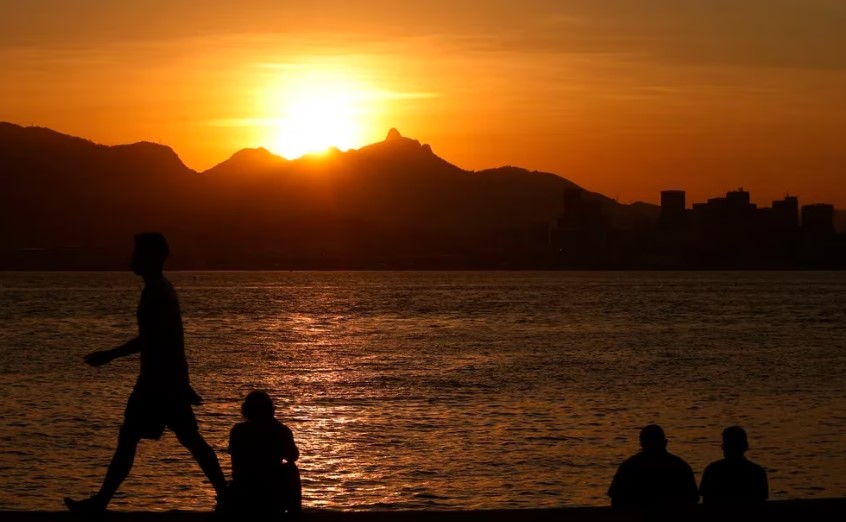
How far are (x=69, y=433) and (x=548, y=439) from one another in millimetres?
12130

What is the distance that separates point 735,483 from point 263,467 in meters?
3.92

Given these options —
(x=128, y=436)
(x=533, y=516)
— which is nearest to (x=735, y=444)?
(x=533, y=516)

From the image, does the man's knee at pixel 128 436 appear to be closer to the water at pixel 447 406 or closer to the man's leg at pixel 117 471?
the man's leg at pixel 117 471

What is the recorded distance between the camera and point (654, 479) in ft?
34.0

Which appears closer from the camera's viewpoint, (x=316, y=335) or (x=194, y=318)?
(x=316, y=335)

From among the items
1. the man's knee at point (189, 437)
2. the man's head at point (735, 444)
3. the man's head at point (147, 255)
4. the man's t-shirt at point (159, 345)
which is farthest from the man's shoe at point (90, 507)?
the man's head at point (735, 444)

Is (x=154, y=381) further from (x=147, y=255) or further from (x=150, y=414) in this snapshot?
(x=147, y=255)

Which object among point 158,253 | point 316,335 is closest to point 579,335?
point 316,335

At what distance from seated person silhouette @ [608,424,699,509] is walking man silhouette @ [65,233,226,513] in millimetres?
3422

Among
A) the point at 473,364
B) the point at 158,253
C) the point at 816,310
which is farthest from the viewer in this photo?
the point at 816,310

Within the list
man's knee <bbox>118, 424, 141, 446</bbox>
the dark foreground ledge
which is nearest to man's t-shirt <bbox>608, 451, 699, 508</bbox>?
the dark foreground ledge

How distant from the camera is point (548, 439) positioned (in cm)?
2991

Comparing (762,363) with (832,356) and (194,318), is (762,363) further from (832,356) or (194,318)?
(194,318)

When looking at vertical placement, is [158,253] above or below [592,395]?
above
